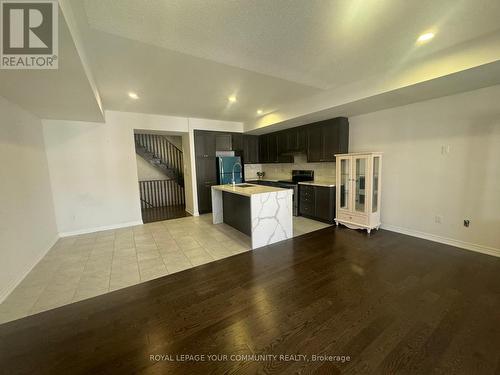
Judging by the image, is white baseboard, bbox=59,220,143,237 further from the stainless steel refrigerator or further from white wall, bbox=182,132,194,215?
the stainless steel refrigerator

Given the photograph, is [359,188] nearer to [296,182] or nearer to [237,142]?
[296,182]

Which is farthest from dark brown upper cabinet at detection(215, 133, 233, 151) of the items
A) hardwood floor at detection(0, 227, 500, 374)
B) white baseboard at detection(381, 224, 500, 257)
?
white baseboard at detection(381, 224, 500, 257)

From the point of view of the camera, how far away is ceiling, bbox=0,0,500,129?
1.68 meters

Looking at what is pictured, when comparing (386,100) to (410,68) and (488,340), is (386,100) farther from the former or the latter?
(488,340)

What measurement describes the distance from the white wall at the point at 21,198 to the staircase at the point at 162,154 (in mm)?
3262

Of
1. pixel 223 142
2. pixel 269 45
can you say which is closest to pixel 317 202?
pixel 223 142

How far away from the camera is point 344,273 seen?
249cm

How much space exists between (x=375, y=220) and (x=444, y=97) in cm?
226

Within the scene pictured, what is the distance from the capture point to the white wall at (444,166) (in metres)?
2.83

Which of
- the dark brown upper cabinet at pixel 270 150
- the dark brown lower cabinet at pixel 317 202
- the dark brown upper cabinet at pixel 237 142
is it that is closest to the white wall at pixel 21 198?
the dark brown upper cabinet at pixel 237 142

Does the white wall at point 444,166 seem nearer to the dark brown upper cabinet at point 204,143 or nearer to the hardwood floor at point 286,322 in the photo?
the hardwood floor at point 286,322

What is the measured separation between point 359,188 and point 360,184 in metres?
0.08

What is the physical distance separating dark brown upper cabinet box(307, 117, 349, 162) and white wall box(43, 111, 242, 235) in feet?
11.8

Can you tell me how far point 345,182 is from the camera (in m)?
4.24
